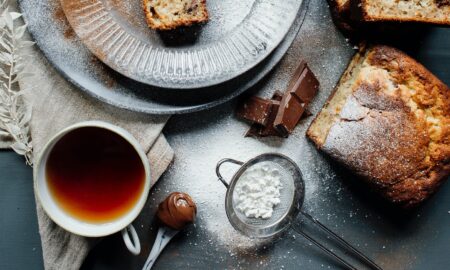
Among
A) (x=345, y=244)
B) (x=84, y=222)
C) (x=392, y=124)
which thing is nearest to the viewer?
(x=84, y=222)

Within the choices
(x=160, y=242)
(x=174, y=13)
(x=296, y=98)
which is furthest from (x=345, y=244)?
(x=174, y=13)

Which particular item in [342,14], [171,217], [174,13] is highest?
[342,14]

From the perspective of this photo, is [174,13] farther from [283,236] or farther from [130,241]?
[283,236]

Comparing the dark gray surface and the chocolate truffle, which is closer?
the chocolate truffle

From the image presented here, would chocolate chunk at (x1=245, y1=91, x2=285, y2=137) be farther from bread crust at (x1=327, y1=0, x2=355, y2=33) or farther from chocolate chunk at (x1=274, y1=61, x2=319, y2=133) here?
bread crust at (x1=327, y1=0, x2=355, y2=33)

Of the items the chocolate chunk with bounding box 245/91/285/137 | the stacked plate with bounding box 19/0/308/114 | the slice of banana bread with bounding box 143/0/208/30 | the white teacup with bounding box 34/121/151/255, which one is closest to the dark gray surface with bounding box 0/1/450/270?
the chocolate chunk with bounding box 245/91/285/137

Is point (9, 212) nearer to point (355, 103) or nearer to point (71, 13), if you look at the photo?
point (71, 13)

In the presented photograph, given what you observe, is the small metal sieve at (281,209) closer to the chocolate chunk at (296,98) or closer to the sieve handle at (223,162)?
the sieve handle at (223,162)

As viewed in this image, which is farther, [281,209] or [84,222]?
[281,209]
